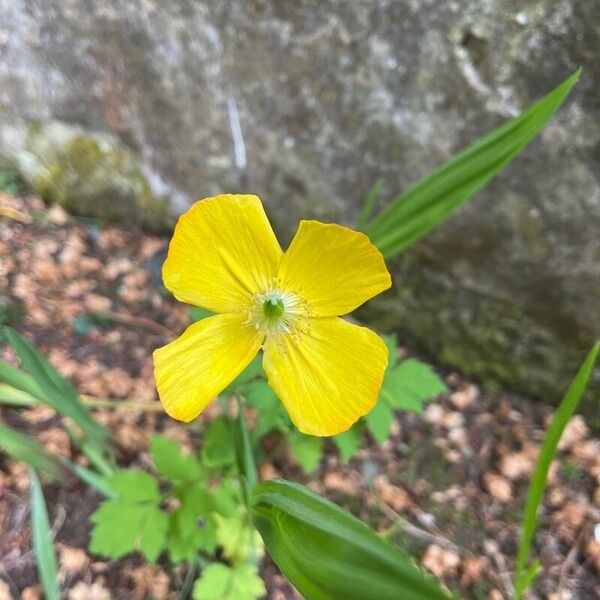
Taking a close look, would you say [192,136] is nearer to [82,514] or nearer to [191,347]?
[82,514]

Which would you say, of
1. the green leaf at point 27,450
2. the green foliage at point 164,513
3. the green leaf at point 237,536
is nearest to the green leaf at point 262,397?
the green foliage at point 164,513

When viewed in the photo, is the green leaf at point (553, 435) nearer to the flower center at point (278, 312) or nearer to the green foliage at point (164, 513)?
the flower center at point (278, 312)

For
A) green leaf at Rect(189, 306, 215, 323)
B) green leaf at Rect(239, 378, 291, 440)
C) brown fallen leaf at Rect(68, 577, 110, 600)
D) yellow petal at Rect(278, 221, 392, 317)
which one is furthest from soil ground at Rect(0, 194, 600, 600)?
yellow petal at Rect(278, 221, 392, 317)

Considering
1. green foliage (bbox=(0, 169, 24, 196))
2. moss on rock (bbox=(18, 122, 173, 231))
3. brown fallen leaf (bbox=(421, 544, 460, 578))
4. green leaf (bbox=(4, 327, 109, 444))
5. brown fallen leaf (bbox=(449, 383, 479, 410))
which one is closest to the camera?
green leaf (bbox=(4, 327, 109, 444))

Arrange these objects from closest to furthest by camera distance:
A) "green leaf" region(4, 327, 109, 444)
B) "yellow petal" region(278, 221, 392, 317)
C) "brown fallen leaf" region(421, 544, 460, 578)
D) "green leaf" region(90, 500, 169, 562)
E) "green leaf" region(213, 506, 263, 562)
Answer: "yellow petal" region(278, 221, 392, 317), "green leaf" region(4, 327, 109, 444), "green leaf" region(90, 500, 169, 562), "green leaf" region(213, 506, 263, 562), "brown fallen leaf" region(421, 544, 460, 578)

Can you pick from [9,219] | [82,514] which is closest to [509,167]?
[82,514]

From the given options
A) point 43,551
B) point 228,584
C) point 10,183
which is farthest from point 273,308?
point 10,183

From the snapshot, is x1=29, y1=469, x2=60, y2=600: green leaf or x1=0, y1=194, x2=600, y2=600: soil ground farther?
x1=0, y1=194, x2=600, y2=600: soil ground

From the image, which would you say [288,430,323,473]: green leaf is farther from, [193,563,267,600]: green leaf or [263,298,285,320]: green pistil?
[263,298,285,320]: green pistil
